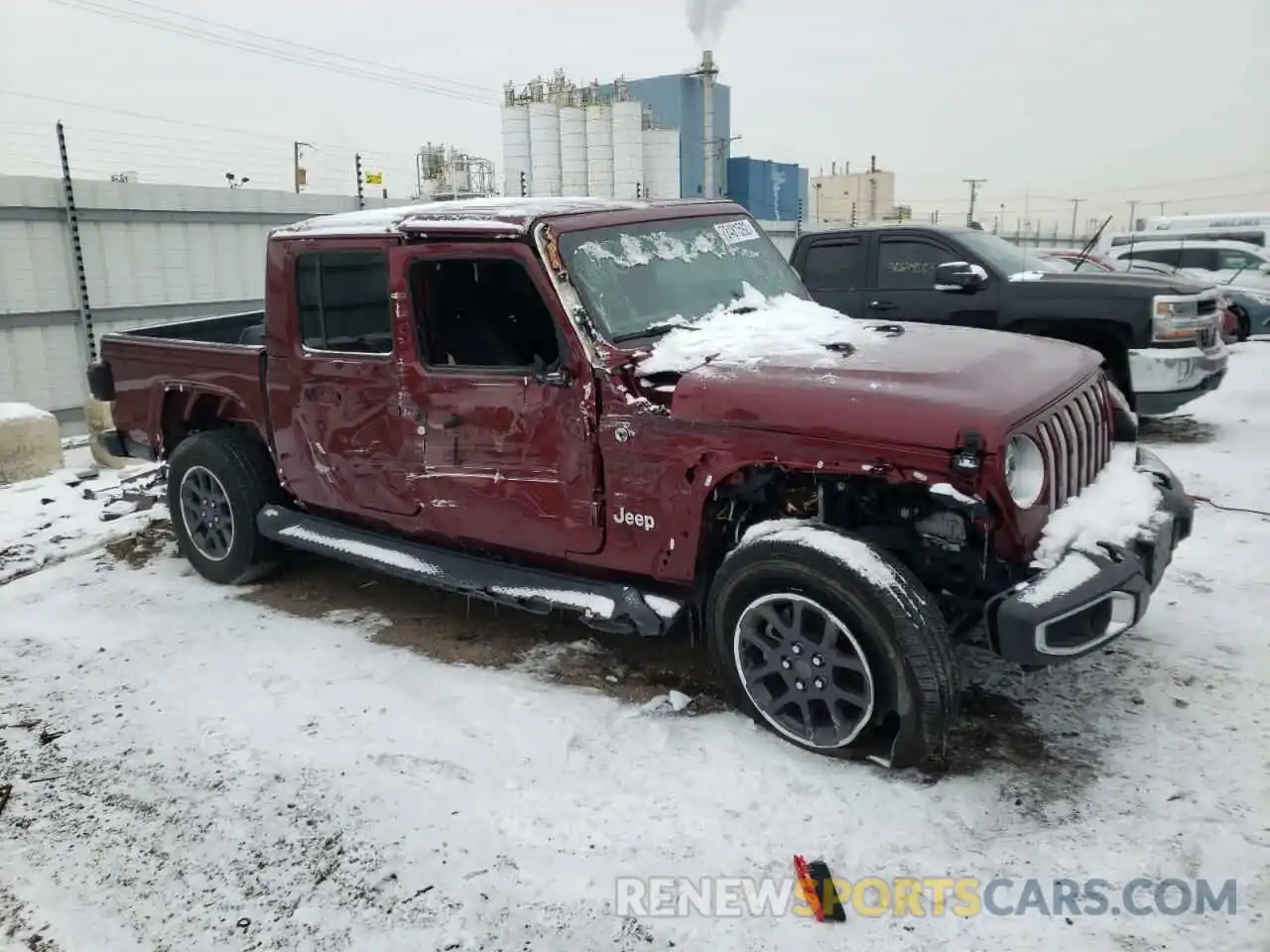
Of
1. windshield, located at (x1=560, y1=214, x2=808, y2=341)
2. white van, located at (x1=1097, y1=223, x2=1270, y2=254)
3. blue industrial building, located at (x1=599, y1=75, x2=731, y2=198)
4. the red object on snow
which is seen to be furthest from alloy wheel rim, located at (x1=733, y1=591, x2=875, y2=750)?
blue industrial building, located at (x1=599, y1=75, x2=731, y2=198)

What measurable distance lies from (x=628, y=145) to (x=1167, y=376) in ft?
69.8

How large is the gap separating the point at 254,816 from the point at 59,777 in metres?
0.91

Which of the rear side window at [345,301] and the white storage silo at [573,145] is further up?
Answer: the white storage silo at [573,145]

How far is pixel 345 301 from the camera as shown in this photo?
4547mm

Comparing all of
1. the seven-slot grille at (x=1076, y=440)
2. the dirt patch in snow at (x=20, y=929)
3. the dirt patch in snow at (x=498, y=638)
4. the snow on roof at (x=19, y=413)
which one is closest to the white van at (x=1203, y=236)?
the seven-slot grille at (x=1076, y=440)

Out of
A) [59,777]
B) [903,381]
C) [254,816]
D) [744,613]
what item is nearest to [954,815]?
[744,613]

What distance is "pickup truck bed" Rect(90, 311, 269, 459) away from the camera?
512cm

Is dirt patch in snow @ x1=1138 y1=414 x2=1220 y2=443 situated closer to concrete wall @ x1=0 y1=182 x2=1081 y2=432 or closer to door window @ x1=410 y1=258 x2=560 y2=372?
door window @ x1=410 y1=258 x2=560 y2=372

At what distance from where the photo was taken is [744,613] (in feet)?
11.2

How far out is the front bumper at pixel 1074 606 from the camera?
2932mm

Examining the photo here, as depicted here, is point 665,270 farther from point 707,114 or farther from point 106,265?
point 707,114

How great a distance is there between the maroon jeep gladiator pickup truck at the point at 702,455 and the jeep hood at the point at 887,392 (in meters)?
0.01

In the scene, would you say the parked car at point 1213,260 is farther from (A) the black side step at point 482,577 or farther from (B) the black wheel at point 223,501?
(B) the black wheel at point 223,501

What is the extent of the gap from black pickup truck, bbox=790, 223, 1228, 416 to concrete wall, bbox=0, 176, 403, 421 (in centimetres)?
706
